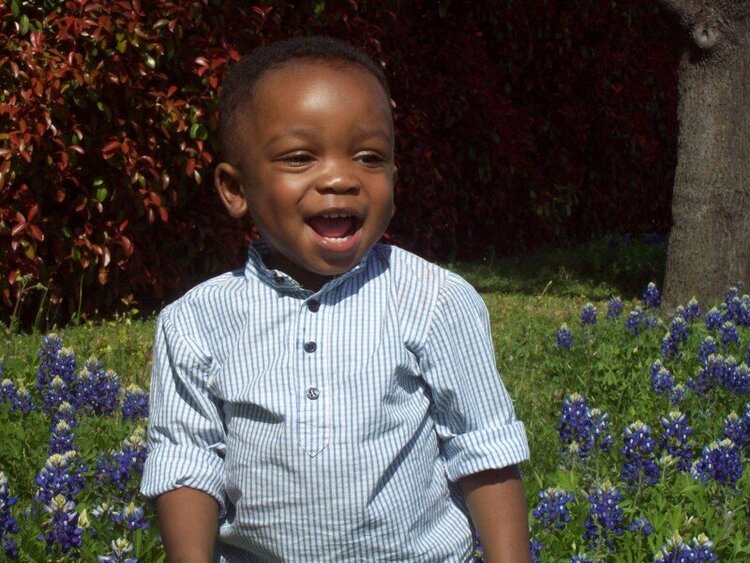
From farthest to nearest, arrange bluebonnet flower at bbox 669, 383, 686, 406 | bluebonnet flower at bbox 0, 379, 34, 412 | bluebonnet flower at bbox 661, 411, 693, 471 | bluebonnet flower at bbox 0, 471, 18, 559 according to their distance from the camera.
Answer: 1. bluebonnet flower at bbox 669, 383, 686, 406
2. bluebonnet flower at bbox 0, 379, 34, 412
3. bluebonnet flower at bbox 661, 411, 693, 471
4. bluebonnet flower at bbox 0, 471, 18, 559

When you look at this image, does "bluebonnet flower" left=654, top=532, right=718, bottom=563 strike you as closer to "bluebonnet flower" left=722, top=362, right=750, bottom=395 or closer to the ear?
the ear

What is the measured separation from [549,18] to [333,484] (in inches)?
339

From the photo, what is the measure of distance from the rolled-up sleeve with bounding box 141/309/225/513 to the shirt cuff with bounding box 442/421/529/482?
18.2 inches

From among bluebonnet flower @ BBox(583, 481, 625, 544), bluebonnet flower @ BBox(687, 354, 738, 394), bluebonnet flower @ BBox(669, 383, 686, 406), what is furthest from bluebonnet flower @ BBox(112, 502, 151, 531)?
bluebonnet flower @ BBox(687, 354, 738, 394)

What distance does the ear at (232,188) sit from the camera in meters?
2.40

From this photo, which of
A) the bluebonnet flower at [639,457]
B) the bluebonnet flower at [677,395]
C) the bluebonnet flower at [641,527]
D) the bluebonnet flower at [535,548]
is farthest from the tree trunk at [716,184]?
the bluebonnet flower at [535,548]

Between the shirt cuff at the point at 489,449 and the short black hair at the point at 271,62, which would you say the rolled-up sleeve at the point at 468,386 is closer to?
the shirt cuff at the point at 489,449

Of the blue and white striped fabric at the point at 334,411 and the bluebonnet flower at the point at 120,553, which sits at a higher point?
the blue and white striped fabric at the point at 334,411

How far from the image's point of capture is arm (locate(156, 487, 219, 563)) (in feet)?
7.29

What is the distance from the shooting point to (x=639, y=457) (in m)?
3.52

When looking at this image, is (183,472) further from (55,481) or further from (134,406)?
(134,406)

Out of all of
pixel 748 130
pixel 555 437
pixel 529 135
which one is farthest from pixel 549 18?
pixel 555 437

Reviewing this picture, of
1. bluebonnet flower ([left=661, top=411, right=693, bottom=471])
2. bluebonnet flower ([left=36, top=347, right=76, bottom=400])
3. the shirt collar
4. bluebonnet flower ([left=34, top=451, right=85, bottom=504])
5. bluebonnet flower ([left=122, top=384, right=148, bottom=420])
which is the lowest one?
bluebonnet flower ([left=34, top=451, right=85, bottom=504])


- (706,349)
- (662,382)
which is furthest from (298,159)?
(706,349)
